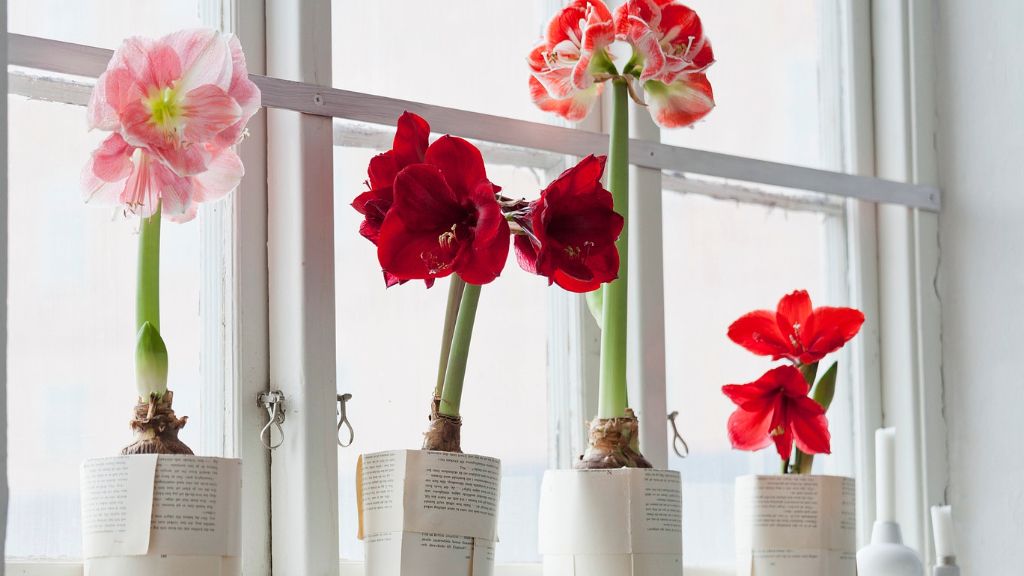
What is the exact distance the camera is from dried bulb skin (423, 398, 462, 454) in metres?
1.21

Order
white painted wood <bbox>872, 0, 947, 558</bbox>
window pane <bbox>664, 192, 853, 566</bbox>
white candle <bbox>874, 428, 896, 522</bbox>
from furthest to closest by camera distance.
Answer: white painted wood <bbox>872, 0, 947, 558</bbox>, window pane <bbox>664, 192, 853, 566</bbox>, white candle <bbox>874, 428, 896, 522</bbox>

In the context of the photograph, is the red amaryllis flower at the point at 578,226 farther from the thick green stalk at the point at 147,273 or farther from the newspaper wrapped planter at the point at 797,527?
the newspaper wrapped planter at the point at 797,527

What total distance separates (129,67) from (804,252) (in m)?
1.12

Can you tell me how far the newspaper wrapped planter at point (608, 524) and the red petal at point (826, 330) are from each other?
0.30 metres

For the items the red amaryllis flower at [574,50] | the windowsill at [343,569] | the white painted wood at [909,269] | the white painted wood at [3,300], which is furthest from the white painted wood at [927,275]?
the white painted wood at [3,300]

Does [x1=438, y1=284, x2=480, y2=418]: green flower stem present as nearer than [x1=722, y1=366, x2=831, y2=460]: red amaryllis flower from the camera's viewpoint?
Yes

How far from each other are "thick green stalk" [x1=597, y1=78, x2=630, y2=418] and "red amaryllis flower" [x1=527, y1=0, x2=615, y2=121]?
5 cm

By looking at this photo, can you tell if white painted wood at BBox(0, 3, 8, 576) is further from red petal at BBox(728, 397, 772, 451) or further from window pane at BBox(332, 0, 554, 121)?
red petal at BBox(728, 397, 772, 451)

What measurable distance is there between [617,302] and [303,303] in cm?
34

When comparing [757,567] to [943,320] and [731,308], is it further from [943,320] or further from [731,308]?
[943,320]

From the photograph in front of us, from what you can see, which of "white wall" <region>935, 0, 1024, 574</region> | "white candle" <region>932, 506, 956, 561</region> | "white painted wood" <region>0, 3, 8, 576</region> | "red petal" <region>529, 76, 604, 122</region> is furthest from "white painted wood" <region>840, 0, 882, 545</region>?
"white painted wood" <region>0, 3, 8, 576</region>

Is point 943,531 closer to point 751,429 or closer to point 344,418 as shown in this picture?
point 751,429

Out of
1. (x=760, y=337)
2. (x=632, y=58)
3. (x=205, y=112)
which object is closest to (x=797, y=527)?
(x=760, y=337)

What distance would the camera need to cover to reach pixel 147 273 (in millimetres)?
1133
